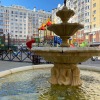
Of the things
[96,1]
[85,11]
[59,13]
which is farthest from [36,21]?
[59,13]

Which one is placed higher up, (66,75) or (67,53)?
(67,53)

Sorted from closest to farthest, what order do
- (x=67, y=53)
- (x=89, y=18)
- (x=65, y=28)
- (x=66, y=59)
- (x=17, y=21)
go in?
(x=67, y=53) < (x=66, y=59) < (x=65, y=28) < (x=89, y=18) < (x=17, y=21)

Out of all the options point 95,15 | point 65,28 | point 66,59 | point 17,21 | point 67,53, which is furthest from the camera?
point 17,21

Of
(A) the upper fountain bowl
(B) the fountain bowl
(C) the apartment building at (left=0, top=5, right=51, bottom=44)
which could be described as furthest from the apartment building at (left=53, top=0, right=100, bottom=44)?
(B) the fountain bowl

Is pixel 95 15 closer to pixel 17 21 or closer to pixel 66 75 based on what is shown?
pixel 66 75

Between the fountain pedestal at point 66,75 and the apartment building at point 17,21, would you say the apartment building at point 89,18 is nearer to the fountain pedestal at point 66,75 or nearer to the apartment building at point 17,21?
the apartment building at point 17,21

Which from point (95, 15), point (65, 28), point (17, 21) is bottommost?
point (65, 28)

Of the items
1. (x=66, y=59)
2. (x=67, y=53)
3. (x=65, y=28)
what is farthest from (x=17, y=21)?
(x=67, y=53)

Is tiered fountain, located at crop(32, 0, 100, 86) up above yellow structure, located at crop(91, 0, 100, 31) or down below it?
below

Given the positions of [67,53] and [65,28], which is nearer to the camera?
[67,53]

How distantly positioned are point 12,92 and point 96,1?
5559cm

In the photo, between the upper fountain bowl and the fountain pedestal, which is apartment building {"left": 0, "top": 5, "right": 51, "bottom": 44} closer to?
the upper fountain bowl

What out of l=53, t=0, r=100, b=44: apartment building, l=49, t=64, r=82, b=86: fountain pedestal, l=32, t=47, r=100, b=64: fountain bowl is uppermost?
l=53, t=0, r=100, b=44: apartment building

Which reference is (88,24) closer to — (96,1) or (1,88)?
(96,1)
